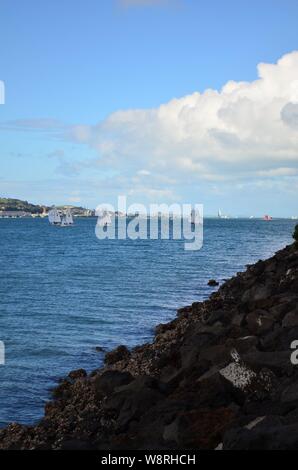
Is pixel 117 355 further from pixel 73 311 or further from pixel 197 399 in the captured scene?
pixel 73 311

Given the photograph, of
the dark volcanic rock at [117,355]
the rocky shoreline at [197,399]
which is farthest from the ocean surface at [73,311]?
the rocky shoreline at [197,399]

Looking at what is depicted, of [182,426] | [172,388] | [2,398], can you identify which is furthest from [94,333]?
[182,426]

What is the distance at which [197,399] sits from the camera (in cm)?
1047

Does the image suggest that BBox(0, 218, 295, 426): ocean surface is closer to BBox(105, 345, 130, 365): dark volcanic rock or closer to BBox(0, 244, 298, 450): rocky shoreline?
BBox(105, 345, 130, 365): dark volcanic rock

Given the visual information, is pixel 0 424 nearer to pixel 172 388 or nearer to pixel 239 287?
pixel 172 388

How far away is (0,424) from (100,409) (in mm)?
2915

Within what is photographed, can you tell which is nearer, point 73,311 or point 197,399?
point 197,399

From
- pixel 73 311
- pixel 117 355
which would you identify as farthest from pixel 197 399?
pixel 73 311

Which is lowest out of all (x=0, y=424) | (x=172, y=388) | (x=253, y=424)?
(x=0, y=424)

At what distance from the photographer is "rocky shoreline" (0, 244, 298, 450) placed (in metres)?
8.63

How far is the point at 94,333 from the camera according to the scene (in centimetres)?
2502

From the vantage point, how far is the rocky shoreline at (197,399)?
8.63 metres

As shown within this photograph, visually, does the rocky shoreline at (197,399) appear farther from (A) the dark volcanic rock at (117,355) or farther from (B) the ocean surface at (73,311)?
(B) the ocean surface at (73,311)

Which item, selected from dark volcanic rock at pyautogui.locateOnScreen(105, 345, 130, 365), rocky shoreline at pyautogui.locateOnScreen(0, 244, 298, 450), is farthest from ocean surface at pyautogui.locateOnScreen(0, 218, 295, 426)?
rocky shoreline at pyautogui.locateOnScreen(0, 244, 298, 450)
